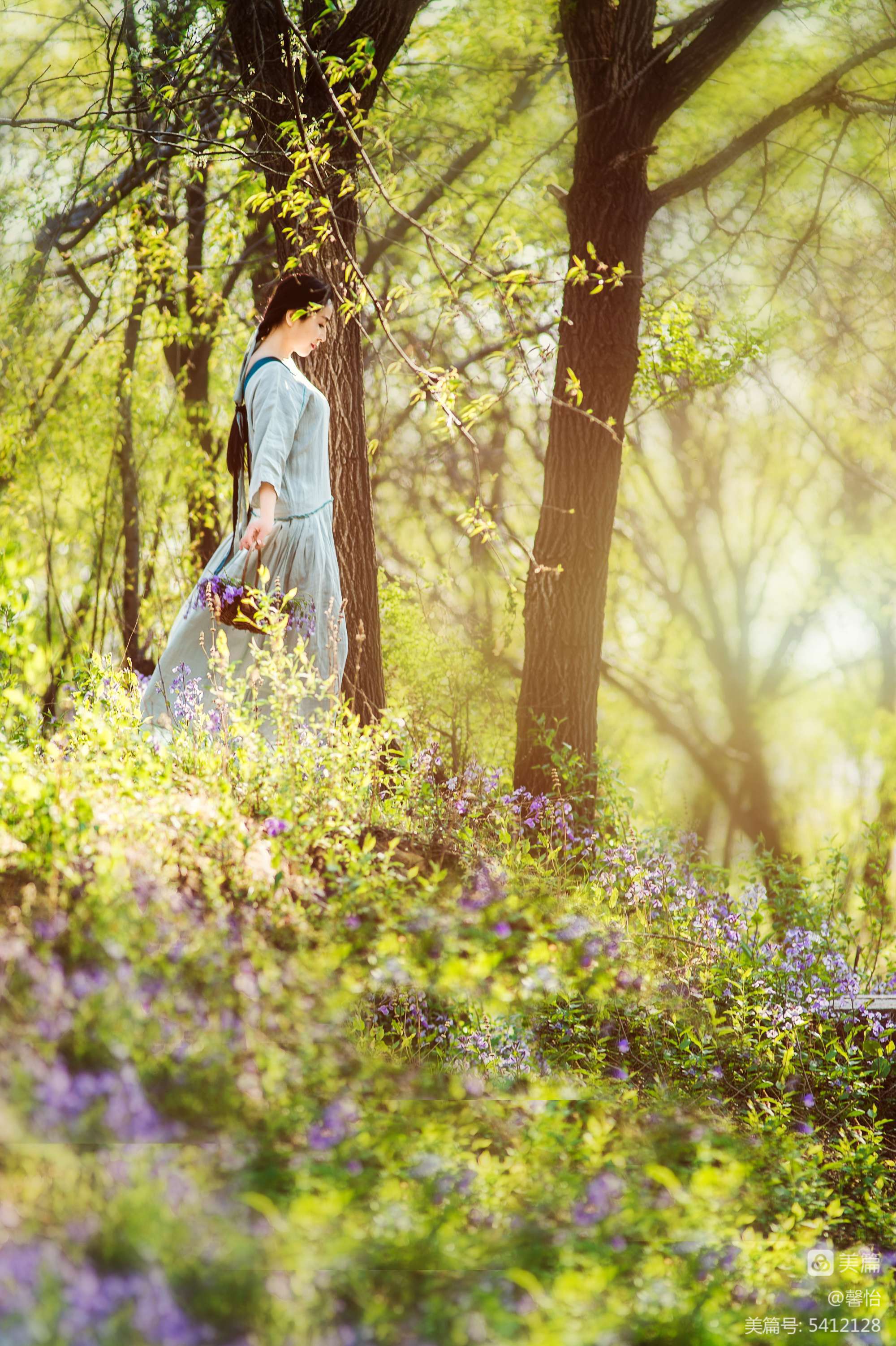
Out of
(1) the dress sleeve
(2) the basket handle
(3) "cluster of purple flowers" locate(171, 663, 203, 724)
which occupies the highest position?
(1) the dress sleeve

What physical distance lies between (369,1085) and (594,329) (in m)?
4.68

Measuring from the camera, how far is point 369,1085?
7.36ft

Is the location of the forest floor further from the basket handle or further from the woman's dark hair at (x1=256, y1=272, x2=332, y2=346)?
A: the woman's dark hair at (x1=256, y1=272, x2=332, y2=346)

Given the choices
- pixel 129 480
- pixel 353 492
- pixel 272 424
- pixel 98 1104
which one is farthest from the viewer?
pixel 129 480

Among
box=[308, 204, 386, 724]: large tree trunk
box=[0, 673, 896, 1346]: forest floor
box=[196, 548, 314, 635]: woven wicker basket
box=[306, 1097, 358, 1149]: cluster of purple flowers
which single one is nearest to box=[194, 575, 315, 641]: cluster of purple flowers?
box=[196, 548, 314, 635]: woven wicker basket

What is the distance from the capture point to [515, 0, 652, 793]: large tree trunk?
232 inches

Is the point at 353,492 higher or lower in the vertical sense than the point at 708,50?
lower

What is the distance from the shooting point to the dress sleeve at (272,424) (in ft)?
14.0

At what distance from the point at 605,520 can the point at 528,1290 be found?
4727 millimetres

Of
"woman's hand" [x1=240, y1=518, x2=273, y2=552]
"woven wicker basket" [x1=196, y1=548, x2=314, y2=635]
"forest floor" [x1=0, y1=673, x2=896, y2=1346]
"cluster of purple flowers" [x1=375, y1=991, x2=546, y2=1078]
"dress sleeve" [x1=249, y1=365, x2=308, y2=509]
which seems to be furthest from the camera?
"dress sleeve" [x1=249, y1=365, x2=308, y2=509]

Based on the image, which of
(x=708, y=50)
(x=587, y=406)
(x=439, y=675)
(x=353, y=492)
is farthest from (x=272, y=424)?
(x=439, y=675)

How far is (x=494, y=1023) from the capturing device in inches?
135

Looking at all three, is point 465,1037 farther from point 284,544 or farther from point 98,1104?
point 284,544

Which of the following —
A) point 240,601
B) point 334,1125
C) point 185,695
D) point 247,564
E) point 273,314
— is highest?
point 273,314
